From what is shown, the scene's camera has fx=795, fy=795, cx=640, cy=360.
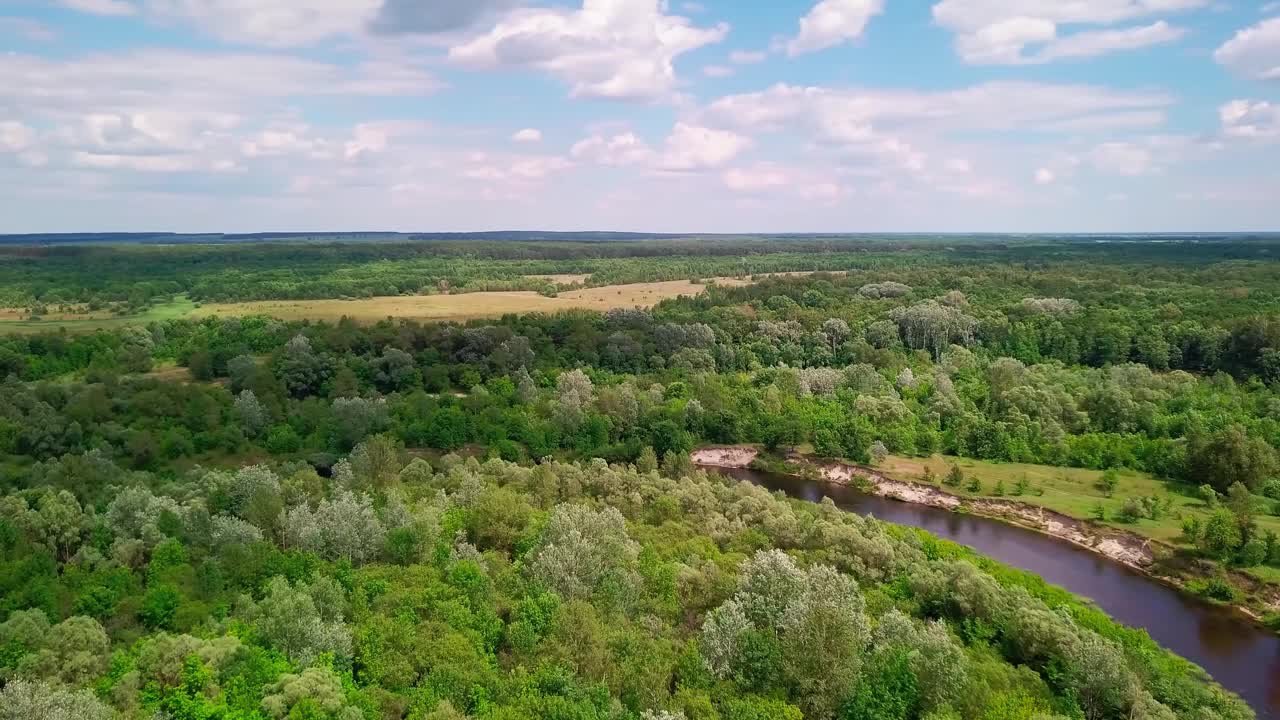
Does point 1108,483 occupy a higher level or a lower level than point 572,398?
lower

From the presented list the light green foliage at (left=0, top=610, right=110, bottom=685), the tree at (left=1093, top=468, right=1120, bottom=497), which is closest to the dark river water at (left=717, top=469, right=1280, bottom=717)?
the tree at (left=1093, top=468, right=1120, bottom=497)

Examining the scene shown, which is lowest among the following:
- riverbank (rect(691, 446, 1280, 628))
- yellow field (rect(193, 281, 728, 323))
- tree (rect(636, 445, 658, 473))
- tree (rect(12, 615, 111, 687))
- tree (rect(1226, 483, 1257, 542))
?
riverbank (rect(691, 446, 1280, 628))

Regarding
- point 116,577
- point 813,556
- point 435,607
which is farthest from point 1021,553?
point 116,577

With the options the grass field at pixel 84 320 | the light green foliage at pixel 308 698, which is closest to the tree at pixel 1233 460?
the light green foliage at pixel 308 698

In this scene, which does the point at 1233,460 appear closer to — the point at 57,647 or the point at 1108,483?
the point at 1108,483

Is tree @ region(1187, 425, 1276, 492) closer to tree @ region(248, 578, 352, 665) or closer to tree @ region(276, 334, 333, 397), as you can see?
tree @ region(248, 578, 352, 665)

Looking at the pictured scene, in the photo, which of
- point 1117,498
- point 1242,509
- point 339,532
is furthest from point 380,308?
point 1242,509
